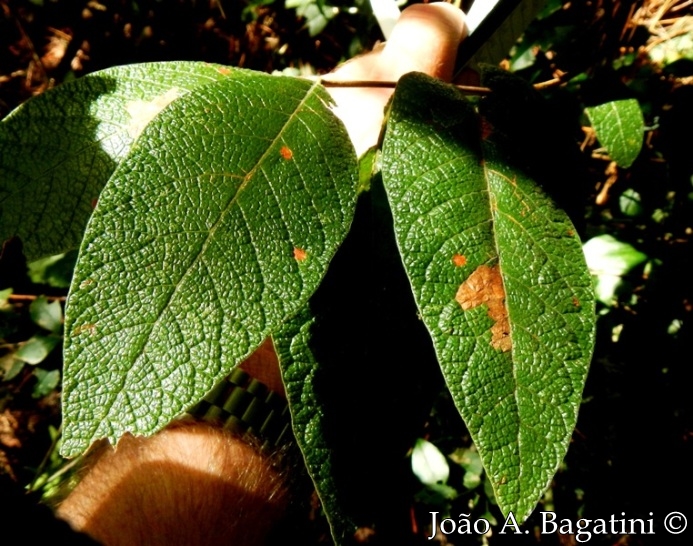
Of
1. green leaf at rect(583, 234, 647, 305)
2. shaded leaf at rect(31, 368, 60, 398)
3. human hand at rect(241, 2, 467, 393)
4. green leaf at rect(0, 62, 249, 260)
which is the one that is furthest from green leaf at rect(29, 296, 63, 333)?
green leaf at rect(583, 234, 647, 305)

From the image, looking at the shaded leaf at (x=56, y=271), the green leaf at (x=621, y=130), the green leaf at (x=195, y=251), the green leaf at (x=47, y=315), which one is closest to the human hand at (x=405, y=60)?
the green leaf at (x=195, y=251)

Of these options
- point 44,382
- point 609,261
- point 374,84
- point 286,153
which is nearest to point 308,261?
point 286,153

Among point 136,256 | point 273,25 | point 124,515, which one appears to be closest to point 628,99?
point 136,256

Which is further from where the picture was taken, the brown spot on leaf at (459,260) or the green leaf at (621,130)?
the green leaf at (621,130)

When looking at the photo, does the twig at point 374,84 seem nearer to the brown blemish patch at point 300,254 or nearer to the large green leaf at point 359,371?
the large green leaf at point 359,371

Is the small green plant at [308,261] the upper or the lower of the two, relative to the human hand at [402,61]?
lower

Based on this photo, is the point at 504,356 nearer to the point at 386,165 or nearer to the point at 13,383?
the point at 386,165

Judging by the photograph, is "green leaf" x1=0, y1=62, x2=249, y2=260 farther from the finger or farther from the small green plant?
the finger

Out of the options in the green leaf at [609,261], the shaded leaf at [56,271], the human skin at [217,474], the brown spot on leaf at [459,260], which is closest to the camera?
the brown spot on leaf at [459,260]
